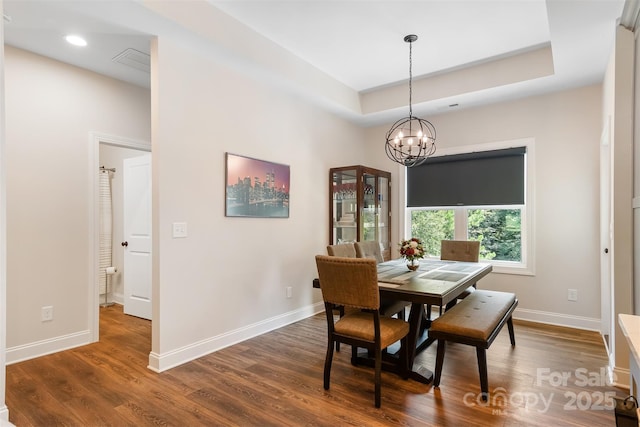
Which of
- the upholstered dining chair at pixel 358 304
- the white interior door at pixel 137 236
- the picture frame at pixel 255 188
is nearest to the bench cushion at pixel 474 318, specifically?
the upholstered dining chair at pixel 358 304

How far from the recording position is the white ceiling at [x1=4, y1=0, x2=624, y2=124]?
2.42 metres

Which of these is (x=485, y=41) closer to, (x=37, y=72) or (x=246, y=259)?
(x=246, y=259)

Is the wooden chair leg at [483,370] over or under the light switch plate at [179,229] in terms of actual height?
under

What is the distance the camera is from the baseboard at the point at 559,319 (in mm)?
3688

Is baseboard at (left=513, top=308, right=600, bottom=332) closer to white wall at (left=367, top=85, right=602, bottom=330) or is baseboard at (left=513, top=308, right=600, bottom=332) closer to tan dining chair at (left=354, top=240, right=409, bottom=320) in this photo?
white wall at (left=367, top=85, right=602, bottom=330)

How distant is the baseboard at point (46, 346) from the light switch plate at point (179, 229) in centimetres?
152

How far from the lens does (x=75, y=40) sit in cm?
277

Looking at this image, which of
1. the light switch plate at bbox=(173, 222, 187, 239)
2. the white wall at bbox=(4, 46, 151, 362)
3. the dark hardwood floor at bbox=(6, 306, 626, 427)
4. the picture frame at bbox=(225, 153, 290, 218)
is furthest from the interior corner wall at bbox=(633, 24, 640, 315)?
the white wall at bbox=(4, 46, 151, 362)

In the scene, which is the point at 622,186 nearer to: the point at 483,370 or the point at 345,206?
the point at 483,370

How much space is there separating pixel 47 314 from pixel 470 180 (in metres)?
4.85

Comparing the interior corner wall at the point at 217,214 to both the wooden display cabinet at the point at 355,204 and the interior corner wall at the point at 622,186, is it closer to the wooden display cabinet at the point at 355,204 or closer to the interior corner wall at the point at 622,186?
the wooden display cabinet at the point at 355,204

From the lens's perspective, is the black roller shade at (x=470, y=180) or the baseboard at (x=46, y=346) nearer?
the baseboard at (x=46, y=346)

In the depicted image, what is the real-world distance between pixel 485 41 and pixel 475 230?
230 cm

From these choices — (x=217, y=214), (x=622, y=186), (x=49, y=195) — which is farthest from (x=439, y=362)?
(x=49, y=195)
